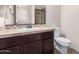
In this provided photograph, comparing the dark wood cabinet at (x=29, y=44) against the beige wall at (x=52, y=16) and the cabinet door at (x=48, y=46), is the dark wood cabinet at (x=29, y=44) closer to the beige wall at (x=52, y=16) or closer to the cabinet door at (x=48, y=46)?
the cabinet door at (x=48, y=46)

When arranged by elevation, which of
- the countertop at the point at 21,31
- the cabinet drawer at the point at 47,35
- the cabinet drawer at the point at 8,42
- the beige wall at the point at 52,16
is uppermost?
the beige wall at the point at 52,16

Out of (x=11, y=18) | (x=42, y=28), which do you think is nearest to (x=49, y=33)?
(x=42, y=28)

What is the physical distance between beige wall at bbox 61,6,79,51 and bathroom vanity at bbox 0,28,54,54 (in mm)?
239

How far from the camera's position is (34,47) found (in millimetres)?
1854

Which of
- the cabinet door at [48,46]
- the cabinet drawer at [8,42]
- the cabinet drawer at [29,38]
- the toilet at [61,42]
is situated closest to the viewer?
the cabinet drawer at [8,42]

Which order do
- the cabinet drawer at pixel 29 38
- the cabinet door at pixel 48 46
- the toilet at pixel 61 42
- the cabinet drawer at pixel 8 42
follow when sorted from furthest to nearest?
the cabinet door at pixel 48 46 → the toilet at pixel 61 42 → the cabinet drawer at pixel 29 38 → the cabinet drawer at pixel 8 42

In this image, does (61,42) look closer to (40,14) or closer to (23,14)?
(40,14)

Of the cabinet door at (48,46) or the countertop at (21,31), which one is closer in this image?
the countertop at (21,31)

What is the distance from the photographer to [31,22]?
6.12 ft

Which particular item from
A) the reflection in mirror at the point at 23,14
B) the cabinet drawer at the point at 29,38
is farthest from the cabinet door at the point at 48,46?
the reflection in mirror at the point at 23,14

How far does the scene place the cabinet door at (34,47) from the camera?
1772 millimetres
